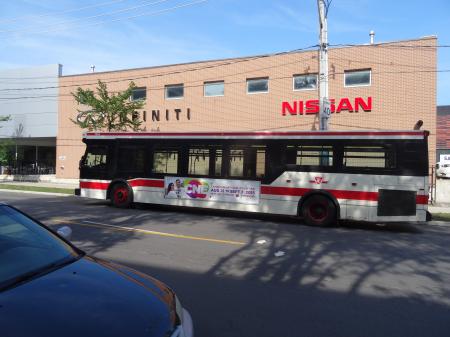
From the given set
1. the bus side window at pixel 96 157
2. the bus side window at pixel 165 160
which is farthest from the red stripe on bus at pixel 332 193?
the bus side window at pixel 96 157

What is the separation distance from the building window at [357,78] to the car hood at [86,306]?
20.3 meters

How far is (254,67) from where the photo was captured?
2383cm

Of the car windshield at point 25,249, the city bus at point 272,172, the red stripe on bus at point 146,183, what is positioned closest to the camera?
the car windshield at point 25,249

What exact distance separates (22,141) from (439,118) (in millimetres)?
60025

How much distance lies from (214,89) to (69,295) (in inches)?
911

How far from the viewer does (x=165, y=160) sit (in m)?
14.3

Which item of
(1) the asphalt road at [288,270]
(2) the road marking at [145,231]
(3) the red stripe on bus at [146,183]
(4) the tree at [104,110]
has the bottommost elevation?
(1) the asphalt road at [288,270]

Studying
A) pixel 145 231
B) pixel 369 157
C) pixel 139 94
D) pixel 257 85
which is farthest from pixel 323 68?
pixel 139 94

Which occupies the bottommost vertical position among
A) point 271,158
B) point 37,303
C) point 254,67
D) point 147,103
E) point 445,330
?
point 445,330

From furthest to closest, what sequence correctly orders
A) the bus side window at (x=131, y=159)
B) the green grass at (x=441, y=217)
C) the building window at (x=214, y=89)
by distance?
the building window at (x=214, y=89), the bus side window at (x=131, y=159), the green grass at (x=441, y=217)

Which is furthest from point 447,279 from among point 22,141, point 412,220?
point 22,141

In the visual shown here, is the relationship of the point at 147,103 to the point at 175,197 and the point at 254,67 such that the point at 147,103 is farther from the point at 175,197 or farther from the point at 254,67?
the point at 175,197

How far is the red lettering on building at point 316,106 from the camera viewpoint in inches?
835

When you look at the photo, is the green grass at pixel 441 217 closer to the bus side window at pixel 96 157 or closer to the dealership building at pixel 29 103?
the bus side window at pixel 96 157
